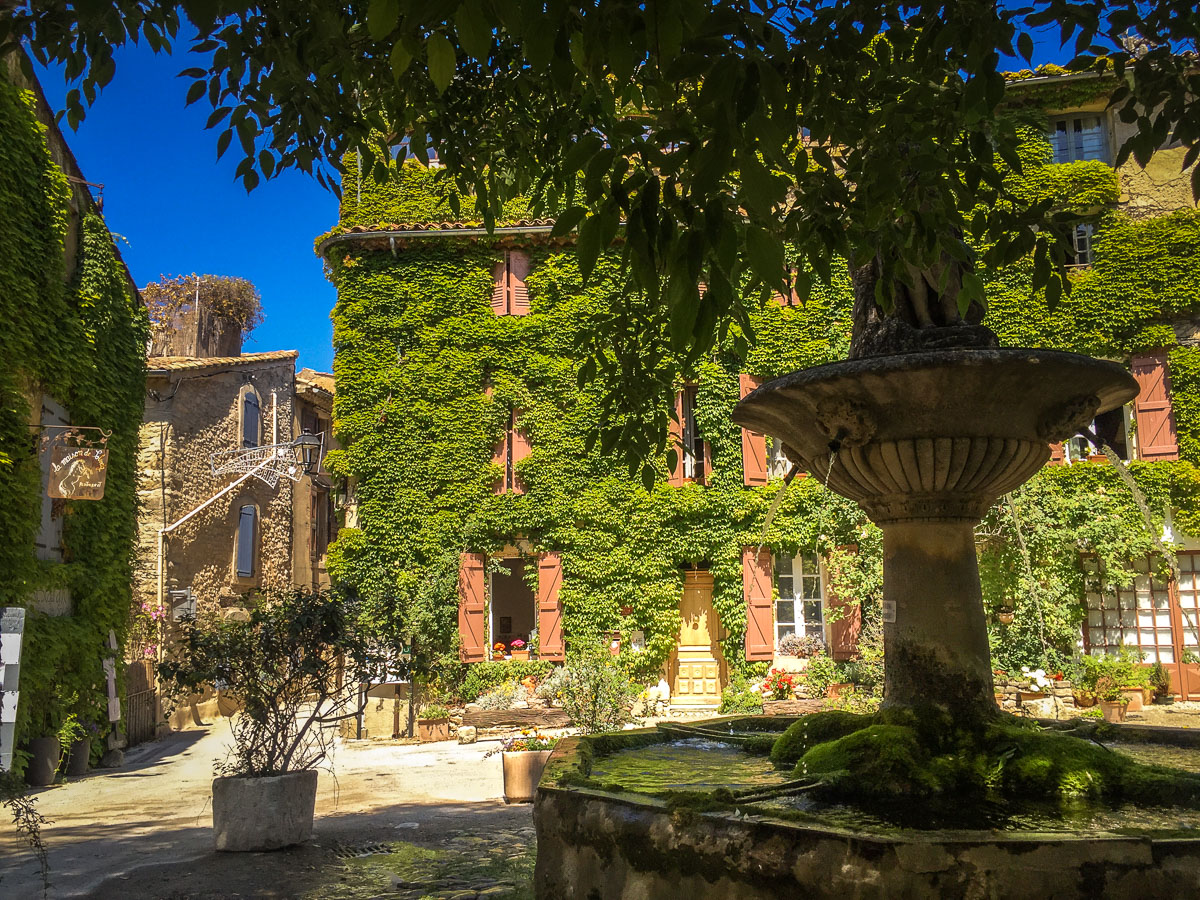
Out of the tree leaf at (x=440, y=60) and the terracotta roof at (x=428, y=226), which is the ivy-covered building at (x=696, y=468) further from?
the tree leaf at (x=440, y=60)

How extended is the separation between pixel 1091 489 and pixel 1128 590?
5.99 ft

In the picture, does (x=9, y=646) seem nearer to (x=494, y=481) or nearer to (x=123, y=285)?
(x=123, y=285)

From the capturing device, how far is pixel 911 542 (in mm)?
4477

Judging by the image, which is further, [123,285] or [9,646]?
[123,285]

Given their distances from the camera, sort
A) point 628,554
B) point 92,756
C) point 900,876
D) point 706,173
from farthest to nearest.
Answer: point 628,554, point 92,756, point 900,876, point 706,173

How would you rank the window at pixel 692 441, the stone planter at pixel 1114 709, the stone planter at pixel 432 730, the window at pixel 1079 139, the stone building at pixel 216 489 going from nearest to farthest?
the stone planter at pixel 1114 709 → the stone planter at pixel 432 730 → the window at pixel 1079 139 → the window at pixel 692 441 → the stone building at pixel 216 489

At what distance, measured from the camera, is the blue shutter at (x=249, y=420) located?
2091 cm

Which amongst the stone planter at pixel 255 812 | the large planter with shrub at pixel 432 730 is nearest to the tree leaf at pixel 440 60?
the stone planter at pixel 255 812

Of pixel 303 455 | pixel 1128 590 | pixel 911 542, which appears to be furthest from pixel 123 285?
pixel 1128 590

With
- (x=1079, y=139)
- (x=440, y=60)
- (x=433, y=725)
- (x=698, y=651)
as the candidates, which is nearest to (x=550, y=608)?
(x=698, y=651)

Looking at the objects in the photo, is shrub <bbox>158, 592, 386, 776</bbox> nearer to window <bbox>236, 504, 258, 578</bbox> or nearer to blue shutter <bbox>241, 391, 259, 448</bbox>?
window <bbox>236, 504, 258, 578</bbox>

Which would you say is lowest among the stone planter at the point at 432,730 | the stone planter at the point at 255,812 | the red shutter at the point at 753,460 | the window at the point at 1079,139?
the stone planter at the point at 432,730

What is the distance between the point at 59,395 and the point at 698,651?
11229 mm

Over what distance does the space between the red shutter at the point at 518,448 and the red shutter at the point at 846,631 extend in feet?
19.9
